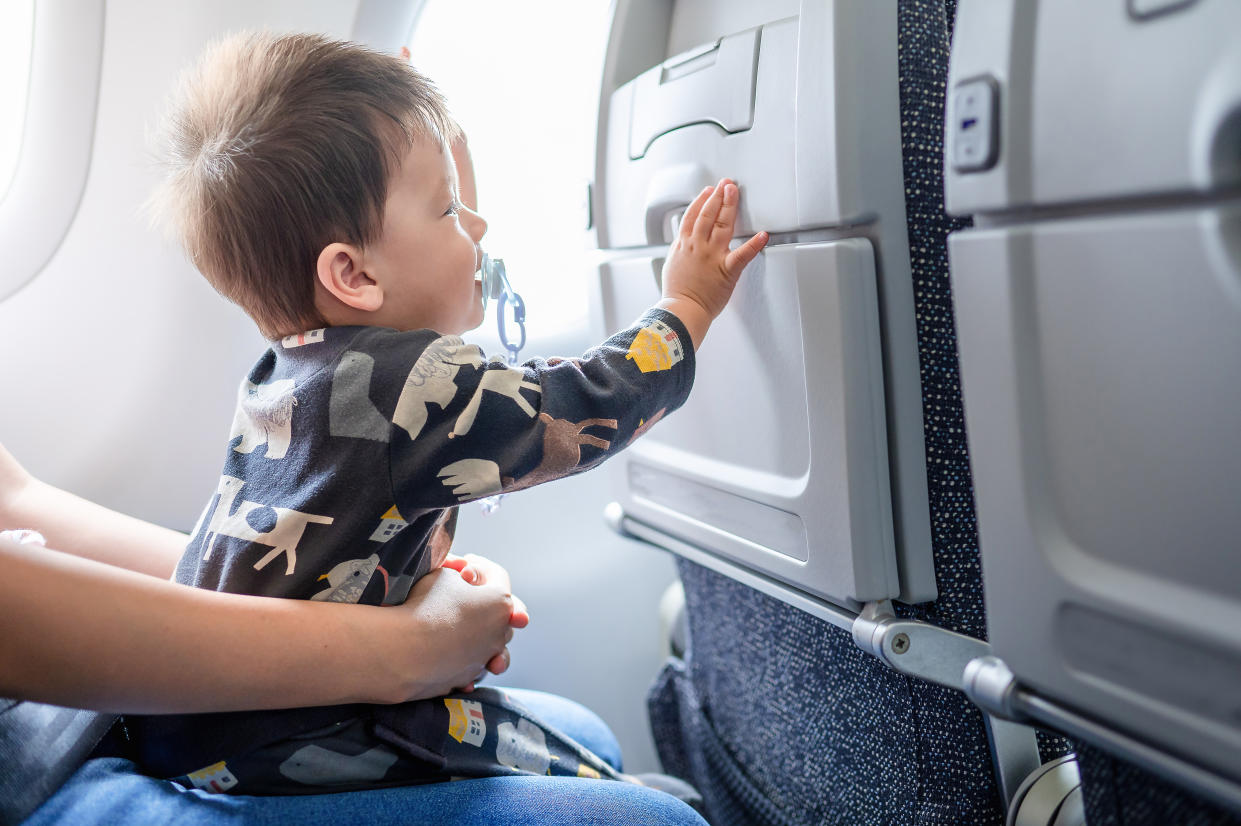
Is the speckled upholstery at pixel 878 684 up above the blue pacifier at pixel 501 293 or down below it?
below

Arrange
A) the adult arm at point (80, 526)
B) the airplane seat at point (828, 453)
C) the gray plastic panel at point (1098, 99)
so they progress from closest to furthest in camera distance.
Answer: the gray plastic panel at point (1098, 99)
the airplane seat at point (828, 453)
the adult arm at point (80, 526)

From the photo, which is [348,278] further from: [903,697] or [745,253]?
[903,697]

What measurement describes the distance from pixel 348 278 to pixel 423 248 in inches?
2.8

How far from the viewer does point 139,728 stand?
0.81 m

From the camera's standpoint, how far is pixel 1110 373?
0.48 metres

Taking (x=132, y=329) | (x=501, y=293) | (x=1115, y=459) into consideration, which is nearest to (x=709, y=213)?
(x=501, y=293)

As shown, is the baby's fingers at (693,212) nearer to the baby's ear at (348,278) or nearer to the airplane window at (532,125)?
the baby's ear at (348,278)

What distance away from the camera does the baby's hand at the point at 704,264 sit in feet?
2.60

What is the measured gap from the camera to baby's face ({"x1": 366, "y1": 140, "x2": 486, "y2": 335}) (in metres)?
0.82

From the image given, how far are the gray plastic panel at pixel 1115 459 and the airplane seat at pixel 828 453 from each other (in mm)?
159

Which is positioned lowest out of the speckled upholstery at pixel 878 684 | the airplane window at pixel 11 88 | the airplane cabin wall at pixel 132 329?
the speckled upholstery at pixel 878 684

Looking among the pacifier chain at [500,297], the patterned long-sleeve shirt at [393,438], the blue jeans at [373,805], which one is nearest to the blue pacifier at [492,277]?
the pacifier chain at [500,297]

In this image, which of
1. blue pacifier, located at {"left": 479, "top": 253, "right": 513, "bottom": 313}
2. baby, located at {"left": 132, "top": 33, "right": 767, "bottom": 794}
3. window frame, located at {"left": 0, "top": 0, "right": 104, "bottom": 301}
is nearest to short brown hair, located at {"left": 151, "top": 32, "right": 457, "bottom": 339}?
baby, located at {"left": 132, "top": 33, "right": 767, "bottom": 794}

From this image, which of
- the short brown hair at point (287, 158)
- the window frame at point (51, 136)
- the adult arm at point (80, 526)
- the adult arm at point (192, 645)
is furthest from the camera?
the window frame at point (51, 136)
